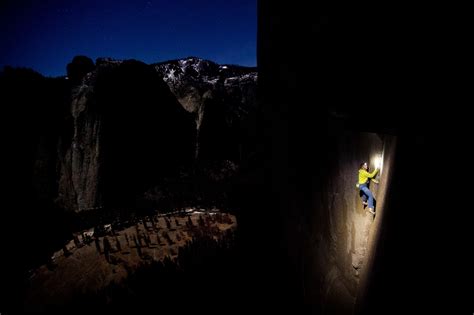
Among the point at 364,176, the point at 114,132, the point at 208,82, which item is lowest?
the point at 364,176

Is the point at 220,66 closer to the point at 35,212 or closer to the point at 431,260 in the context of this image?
the point at 35,212

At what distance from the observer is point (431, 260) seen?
5.99 feet

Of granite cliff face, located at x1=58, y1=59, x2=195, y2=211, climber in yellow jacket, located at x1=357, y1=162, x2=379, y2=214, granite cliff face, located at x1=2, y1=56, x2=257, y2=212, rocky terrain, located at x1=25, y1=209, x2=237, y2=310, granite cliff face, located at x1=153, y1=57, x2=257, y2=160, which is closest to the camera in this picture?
climber in yellow jacket, located at x1=357, y1=162, x2=379, y2=214

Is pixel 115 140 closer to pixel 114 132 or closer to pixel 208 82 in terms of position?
pixel 114 132

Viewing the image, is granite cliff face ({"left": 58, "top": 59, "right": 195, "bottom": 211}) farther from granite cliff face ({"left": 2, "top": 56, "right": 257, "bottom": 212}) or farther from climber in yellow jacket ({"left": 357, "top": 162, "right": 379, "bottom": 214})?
climber in yellow jacket ({"left": 357, "top": 162, "right": 379, "bottom": 214})

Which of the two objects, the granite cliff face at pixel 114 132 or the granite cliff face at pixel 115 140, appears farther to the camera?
the granite cliff face at pixel 114 132

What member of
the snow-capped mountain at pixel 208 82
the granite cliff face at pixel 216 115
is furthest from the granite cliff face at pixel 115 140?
the snow-capped mountain at pixel 208 82

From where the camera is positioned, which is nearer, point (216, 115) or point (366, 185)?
point (366, 185)

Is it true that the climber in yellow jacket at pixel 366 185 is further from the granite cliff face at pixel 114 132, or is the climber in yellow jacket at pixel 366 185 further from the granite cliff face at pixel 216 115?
the granite cliff face at pixel 216 115

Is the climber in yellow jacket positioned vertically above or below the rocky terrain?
above

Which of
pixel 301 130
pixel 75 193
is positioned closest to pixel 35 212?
pixel 75 193

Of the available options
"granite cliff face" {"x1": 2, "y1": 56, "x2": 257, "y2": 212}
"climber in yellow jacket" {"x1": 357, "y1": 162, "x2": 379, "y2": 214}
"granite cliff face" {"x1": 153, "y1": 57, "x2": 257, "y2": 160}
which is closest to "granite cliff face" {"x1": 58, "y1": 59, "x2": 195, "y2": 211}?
"granite cliff face" {"x1": 2, "y1": 56, "x2": 257, "y2": 212}

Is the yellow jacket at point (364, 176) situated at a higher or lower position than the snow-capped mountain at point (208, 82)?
lower

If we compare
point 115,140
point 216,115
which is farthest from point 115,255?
point 216,115
